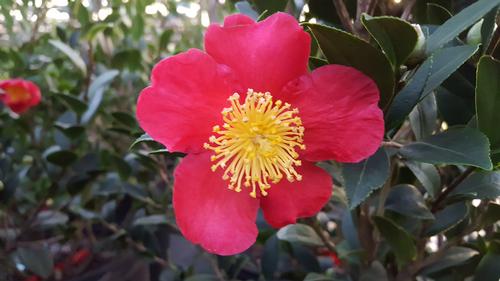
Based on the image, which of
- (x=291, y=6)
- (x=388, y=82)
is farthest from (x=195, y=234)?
(x=291, y=6)

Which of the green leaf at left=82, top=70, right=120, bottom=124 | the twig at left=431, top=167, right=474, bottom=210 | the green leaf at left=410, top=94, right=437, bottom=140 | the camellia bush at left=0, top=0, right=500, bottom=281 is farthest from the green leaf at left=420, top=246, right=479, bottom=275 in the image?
the green leaf at left=82, top=70, right=120, bottom=124

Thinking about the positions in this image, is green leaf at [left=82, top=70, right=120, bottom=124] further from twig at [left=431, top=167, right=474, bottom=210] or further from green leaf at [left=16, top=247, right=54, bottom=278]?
twig at [left=431, top=167, right=474, bottom=210]

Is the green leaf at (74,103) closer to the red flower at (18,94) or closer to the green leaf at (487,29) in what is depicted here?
the red flower at (18,94)

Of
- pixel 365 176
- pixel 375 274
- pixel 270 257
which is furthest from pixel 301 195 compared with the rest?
pixel 270 257

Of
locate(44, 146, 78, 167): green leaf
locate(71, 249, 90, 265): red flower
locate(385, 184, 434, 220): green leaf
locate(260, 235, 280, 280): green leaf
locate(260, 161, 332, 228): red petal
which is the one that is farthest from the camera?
locate(71, 249, 90, 265): red flower

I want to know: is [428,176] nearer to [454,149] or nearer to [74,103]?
[454,149]

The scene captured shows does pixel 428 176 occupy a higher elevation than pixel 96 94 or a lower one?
higher

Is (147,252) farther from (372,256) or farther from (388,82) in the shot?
(388,82)
